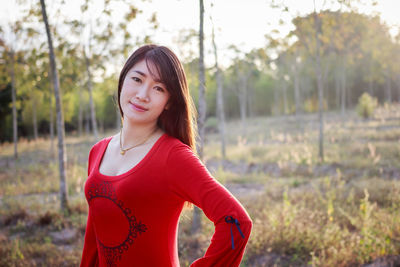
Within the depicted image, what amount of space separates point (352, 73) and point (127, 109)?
39.7 m

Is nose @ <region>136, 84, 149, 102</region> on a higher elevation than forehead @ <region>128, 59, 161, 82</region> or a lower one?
lower

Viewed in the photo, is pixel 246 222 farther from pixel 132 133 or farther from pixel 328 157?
pixel 328 157

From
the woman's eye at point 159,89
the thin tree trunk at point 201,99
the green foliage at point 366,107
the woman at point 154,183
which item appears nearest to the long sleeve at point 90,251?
the woman at point 154,183

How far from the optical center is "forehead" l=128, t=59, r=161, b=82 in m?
1.36

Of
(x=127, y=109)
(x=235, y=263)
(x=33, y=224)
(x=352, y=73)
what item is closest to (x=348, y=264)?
(x=235, y=263)

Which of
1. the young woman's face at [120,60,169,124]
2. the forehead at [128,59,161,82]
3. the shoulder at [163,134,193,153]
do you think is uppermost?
the forehead at [128,59,161,82]

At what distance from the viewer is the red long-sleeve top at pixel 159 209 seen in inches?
41.4

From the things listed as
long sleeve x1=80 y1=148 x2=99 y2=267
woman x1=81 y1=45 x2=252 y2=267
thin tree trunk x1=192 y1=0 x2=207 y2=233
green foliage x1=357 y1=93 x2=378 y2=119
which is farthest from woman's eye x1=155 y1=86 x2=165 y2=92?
green foliage x1=357 y1=93 x2=378 y2=119

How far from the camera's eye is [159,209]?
49.3 inches

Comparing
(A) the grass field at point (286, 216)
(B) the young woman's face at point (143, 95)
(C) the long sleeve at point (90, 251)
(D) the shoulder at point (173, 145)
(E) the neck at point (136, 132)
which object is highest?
(B) the young woman's face at point (143, 95)

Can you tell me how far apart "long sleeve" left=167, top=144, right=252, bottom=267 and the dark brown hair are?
33 cm

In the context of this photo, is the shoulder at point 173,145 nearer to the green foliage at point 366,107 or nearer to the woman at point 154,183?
the woman at point 154,183

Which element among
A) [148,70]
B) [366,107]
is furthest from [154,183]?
[366,107]

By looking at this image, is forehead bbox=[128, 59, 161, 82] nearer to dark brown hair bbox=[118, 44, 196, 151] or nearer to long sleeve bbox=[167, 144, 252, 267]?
dark brown hair bbox=[118, 44, 196, 151]
